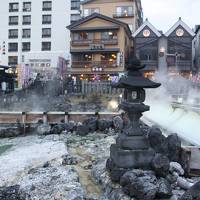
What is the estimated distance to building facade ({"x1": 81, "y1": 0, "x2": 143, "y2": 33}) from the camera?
54750 millimetres

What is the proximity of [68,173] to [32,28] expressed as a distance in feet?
163

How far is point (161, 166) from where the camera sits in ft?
35.7

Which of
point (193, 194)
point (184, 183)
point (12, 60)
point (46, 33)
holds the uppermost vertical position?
point (46, 33)

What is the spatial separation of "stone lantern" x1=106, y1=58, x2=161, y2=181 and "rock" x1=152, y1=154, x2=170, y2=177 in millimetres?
558

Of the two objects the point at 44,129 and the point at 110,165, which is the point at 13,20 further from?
the point at 110,165

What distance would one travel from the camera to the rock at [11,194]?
10414 millimetres

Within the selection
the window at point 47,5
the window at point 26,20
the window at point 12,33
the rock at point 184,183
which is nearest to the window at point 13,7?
the window at point 26,20

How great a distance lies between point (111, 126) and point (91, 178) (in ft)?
35.1

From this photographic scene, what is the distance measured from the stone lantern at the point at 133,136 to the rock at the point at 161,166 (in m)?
0.56

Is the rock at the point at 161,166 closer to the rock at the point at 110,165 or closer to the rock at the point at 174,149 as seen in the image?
the rock at the point at 110,165

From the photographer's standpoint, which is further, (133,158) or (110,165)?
(110,165)

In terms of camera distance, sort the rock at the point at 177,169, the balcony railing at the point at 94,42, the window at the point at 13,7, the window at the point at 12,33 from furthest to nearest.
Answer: the window at the point at 13,7
the window at the point at 12,33
the balcony railing at the point at 94,42
the rock at the point at 177,169

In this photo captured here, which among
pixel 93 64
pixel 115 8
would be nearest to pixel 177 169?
pixel 93 64

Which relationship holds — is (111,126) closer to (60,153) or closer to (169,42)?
(60,153)
